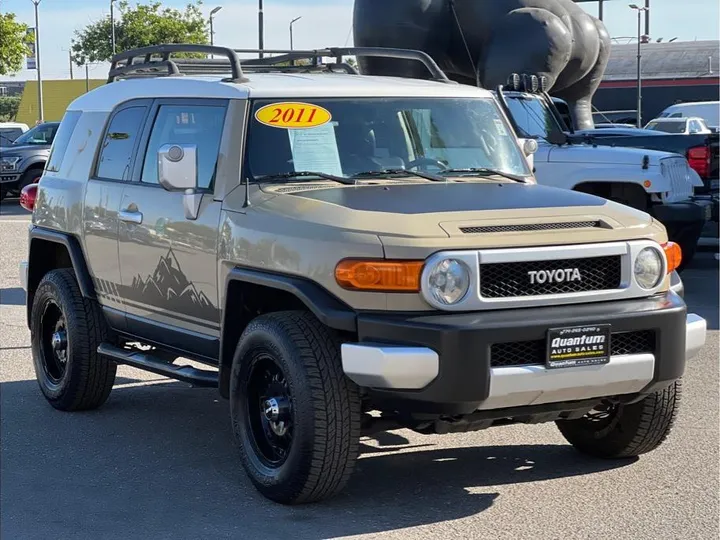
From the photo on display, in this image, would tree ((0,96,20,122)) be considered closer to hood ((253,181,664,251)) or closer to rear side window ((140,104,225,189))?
rear side window ((140,104,225,189))

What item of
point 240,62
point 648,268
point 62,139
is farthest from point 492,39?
point 648,268

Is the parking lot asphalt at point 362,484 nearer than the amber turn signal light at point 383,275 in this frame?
No

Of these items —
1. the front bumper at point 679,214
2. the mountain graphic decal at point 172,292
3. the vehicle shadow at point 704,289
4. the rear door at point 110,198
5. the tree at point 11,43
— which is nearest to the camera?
the mountain graphic decal at point 172,292

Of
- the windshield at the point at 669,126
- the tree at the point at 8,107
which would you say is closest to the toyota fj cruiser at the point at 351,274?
the windshield at the point at 669,126

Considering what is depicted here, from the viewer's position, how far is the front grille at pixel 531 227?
16.2ft

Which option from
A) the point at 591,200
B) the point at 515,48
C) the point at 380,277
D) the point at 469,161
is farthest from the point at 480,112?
the point at 515,48

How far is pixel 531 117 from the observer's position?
504 inches

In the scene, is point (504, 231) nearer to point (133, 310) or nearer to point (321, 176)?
point (321, 176)

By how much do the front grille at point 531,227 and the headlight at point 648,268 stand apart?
249mm

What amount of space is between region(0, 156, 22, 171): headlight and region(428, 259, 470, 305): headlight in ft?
67.9

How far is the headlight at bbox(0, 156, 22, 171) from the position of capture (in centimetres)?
2400

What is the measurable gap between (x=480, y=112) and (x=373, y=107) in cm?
68

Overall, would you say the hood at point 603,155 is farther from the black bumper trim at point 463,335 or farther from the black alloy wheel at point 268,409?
the black alloy wheel at point 268,409

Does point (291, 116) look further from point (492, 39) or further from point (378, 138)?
point (492, 39)
